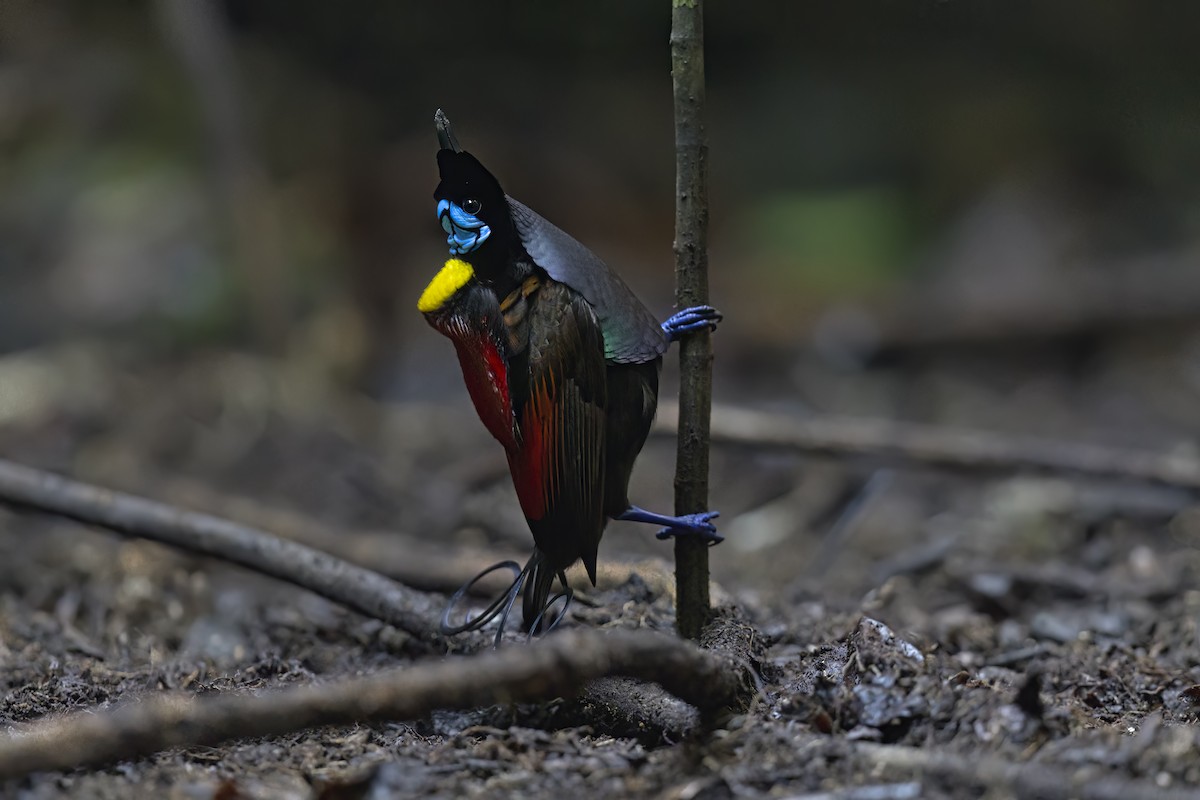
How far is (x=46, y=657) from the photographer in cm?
326

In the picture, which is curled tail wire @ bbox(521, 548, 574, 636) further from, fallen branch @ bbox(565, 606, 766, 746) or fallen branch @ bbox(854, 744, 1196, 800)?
fallen branch @ bbox(854, 744, 1196, 800)

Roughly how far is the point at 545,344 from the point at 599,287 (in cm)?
20

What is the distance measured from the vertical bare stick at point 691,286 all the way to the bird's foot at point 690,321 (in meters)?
0.03

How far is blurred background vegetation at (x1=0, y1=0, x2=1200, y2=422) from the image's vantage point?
8.55 m

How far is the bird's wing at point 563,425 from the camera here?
257cm

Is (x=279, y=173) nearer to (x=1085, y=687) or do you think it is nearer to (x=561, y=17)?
(x=561, y=17)

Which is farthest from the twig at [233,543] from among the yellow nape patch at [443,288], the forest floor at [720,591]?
the yellow nape patch at [443,288]

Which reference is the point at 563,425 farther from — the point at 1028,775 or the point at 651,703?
the point at 1028,775

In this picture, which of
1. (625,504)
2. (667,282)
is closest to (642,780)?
(625,504)

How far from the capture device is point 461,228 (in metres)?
2.54

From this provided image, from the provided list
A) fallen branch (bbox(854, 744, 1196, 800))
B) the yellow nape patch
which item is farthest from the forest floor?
the yellow nape patch

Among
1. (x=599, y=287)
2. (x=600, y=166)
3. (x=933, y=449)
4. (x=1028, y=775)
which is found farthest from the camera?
(x=600, y=166)

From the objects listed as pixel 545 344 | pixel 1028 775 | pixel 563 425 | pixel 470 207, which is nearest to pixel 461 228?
pixel 470 207

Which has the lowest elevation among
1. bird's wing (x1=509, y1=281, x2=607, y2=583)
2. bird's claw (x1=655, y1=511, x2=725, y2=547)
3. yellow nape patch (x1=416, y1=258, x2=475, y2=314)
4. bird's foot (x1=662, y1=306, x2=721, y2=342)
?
bird's claw (x1=655, y1=511, x2=725, y2=547)
